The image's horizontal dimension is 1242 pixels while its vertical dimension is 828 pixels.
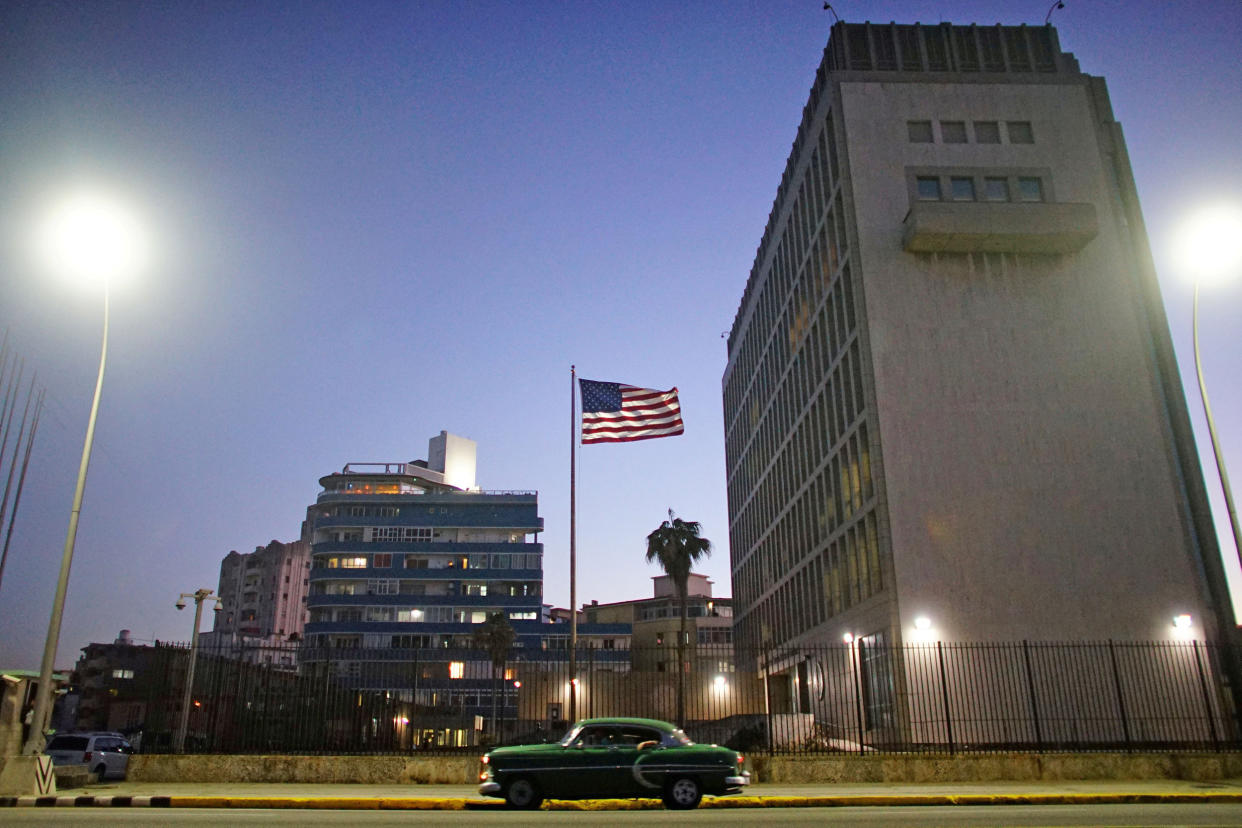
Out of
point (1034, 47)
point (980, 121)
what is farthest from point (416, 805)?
point (1034, 47)

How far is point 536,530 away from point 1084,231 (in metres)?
65.4

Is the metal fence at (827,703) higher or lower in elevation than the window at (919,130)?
lower

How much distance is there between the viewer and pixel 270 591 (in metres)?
145

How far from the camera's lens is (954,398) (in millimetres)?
38938

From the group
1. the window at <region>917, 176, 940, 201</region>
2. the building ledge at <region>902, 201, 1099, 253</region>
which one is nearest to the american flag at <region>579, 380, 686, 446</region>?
the building ledge at <region>902, 201, 1099, 253</region>

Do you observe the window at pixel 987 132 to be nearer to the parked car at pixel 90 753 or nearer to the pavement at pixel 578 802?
the pavement at pixel 578 802

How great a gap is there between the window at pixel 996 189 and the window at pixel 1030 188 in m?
0.63

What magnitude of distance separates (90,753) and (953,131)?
4184 cm

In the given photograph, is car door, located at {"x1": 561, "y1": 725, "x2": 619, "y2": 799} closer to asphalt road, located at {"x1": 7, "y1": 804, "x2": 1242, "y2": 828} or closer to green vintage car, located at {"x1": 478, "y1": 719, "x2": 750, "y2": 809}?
green vintage car, located at {"x1": 478, "y1": 719, "x2": 750, "y2": 809}

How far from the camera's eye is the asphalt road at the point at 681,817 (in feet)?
42.2

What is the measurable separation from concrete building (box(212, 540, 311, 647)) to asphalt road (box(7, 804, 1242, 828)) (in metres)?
136

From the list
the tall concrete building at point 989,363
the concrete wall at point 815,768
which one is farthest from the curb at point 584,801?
the tall concrete building at point 989,363

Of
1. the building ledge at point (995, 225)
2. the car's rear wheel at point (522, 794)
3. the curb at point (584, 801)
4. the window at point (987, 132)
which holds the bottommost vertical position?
the curb at point (584, 801)

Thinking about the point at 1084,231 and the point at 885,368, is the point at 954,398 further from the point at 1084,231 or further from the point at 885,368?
the point at 1084,231
